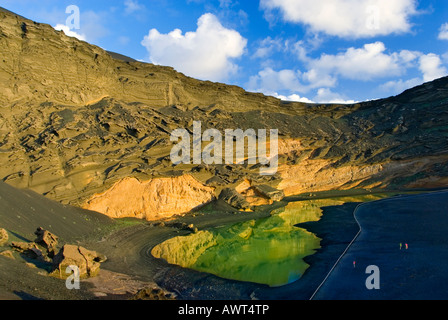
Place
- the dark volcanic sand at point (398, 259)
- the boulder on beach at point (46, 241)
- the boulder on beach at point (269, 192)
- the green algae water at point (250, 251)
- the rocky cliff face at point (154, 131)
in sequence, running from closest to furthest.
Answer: the dark volcanic sand at point (398, 259)
the boulder on beach at point (46, 241)
the green algae water at point (250, 251)
the rocky cliff face at point (154, 131)
the boulder on beach at point (269, 192)

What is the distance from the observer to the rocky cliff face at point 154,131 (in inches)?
546

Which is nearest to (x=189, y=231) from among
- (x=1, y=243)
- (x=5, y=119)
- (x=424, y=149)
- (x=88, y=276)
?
(x=88, y=276)

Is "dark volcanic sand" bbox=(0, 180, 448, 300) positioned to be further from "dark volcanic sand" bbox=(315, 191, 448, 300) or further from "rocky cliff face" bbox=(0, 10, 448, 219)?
"rocky cliff face" bbox=(0, 10, 448, 219)

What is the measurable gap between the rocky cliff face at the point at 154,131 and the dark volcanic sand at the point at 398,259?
8386 mm

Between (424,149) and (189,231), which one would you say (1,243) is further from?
(424,149)

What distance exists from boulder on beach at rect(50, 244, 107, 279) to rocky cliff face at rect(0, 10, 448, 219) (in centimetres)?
628

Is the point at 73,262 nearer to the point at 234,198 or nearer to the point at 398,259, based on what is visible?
the point at 398,259

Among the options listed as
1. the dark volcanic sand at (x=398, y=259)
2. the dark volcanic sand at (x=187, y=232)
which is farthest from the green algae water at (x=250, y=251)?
the dark volcanic sand at (x=398, y=259)

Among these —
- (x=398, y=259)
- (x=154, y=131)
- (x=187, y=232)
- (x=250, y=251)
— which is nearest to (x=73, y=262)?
(x=250, y=251)

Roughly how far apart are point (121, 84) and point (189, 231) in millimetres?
10360

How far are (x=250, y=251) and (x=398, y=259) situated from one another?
4328 mm

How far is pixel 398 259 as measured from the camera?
311 inches

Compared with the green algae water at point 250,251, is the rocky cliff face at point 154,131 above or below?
above

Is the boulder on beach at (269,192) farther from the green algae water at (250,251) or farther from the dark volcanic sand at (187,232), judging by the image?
the green algae water at (250,251)
